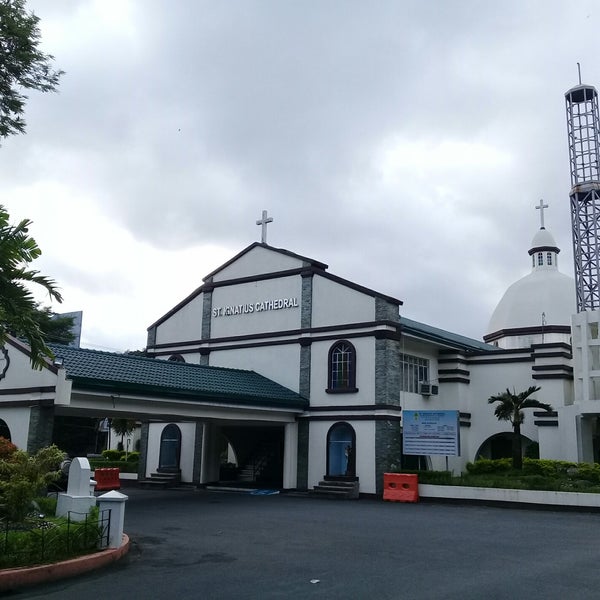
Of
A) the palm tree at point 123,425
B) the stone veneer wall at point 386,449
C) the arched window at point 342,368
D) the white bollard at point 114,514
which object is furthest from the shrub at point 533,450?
the palm tree at point 123,425

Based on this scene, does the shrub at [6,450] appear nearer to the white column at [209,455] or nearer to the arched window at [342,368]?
the arched window at [342,368]

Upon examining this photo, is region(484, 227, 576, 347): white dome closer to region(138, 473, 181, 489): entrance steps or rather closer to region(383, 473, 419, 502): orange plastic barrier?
region(383, 473, 419, 502): orange plastic barrier

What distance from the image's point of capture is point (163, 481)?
2952 cm

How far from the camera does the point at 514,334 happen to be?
39.7 meters

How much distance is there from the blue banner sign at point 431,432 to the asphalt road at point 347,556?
4054 mm

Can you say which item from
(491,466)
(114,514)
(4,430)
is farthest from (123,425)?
(114,514)

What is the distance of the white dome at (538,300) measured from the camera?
39.5m

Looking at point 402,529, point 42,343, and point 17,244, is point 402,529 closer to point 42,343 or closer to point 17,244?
point 42,343

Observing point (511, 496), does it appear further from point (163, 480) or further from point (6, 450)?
point (163, 480)

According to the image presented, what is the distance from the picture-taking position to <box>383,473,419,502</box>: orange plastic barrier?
77.2ft

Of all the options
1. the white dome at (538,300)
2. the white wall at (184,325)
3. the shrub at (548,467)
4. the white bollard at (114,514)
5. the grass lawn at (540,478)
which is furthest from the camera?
the white dome at (538,300)

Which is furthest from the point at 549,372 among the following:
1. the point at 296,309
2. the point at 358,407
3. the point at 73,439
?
the point at 73,439

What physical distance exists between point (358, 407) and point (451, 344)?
256 inches

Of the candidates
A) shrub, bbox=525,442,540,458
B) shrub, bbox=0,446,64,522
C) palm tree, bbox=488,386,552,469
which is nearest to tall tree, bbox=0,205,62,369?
shrub, bbox=0,446,64,522
